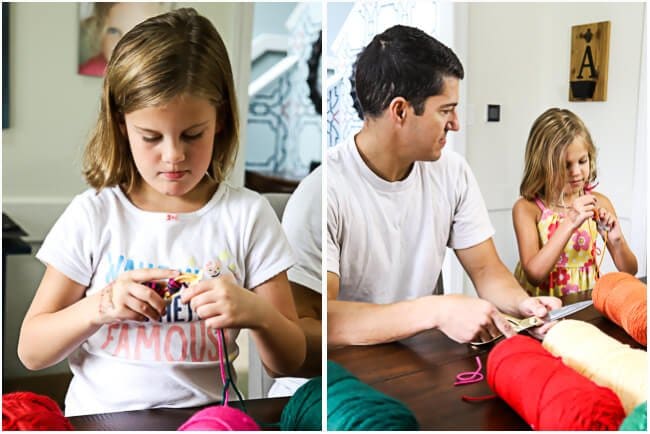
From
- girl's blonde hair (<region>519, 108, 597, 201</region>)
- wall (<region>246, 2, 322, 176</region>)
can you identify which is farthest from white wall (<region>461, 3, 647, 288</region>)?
wall (<region>246, 2, 322, 176</region>)

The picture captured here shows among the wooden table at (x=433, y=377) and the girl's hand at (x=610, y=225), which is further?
the girl's hand at (x=610, y=225)

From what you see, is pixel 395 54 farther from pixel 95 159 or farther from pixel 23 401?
pixel 23 401

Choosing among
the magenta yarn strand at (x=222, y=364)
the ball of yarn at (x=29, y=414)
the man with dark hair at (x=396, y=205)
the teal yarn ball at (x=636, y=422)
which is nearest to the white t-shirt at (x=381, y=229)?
the man with dark hair at (x=396, y=205)

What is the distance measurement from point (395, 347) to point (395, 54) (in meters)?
0.47

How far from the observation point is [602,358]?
1027 millimetres

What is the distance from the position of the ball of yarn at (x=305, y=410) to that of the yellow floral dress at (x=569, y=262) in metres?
0.39

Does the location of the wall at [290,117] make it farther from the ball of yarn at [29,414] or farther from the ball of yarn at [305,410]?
the ball of yarn at [29,414]

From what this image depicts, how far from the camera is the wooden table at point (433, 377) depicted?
104 centimetres

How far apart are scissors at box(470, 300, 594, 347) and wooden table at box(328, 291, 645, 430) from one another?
3 cm

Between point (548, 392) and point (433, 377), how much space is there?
0.63 ft

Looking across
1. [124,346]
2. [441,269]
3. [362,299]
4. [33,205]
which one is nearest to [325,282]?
[362,299]

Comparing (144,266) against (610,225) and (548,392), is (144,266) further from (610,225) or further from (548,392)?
(610,225)

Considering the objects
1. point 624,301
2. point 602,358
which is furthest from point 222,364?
point 624,301

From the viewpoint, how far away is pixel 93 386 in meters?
1.07
